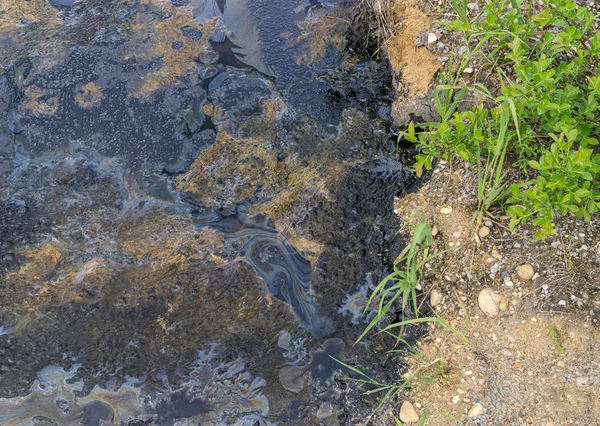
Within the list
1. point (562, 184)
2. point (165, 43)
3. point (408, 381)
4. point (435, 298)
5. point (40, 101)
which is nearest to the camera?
point (562, 184)

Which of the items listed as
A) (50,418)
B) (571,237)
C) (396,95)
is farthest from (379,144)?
(50,418)

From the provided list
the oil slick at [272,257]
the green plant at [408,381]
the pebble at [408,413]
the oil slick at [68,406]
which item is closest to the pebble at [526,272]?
the green plant at [408,381]

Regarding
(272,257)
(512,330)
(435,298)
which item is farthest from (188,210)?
(512,330)

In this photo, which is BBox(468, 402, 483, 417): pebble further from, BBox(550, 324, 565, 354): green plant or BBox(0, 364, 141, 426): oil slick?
BBox(0, 364, 141, 426): oil slick

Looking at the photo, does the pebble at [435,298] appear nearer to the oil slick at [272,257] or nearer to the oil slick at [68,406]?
the oil slick at [272,257]

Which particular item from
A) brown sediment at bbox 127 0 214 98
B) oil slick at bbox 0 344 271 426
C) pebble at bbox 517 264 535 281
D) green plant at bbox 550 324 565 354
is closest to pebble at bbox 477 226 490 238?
pebble at bbox 517 264 535 281

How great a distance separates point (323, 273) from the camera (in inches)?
97.3

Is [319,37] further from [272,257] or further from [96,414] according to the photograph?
[96,414]

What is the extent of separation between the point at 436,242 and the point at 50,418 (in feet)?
5.76

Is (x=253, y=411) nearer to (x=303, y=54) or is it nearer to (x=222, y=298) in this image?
(x=222, y=298)

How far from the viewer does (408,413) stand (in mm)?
2121

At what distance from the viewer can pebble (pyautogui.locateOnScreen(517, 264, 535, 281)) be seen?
2200 millimetres

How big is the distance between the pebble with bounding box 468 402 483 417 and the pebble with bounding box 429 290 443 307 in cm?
43

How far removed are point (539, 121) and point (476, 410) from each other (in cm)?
118
